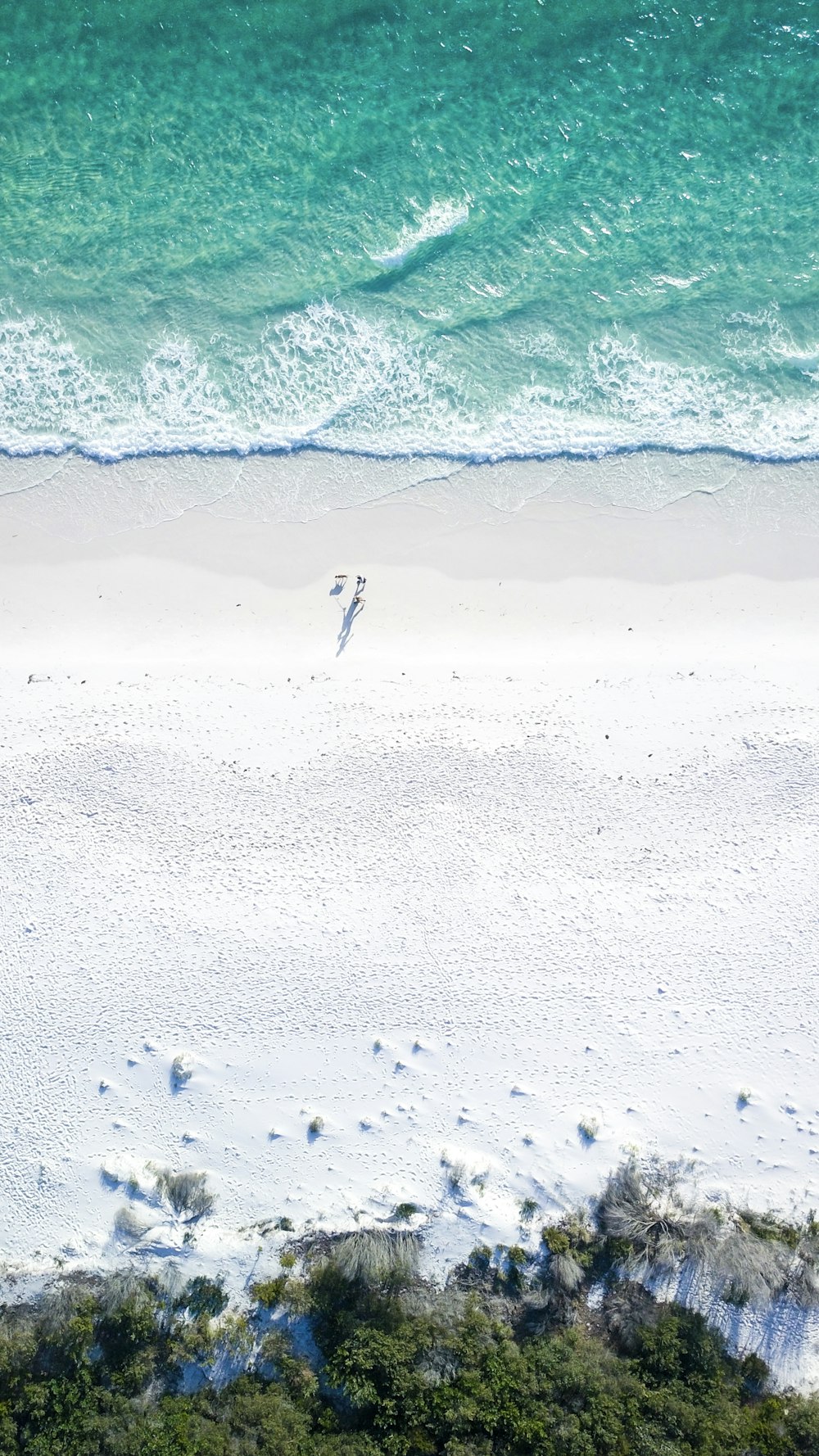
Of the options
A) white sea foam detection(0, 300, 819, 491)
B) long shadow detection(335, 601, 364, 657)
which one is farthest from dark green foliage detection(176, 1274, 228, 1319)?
white sea foam detection(0, 300, 819, 491)

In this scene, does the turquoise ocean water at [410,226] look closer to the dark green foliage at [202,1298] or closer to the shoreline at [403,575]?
the shoreline at [403,575]

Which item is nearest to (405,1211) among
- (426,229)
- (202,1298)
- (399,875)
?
(202,1298)

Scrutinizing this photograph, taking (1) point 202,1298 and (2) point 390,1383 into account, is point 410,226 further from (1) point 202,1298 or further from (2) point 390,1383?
(2) point 390,1383

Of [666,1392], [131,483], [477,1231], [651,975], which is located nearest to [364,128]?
[131,483]

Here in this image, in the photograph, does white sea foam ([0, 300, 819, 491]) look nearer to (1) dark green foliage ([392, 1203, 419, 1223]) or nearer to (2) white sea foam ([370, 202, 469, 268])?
(2) white sea foam ([370, 202, 469, 268])

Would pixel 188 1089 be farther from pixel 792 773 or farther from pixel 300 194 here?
pixel 300 194

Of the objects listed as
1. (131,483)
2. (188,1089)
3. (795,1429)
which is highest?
(131,483)
